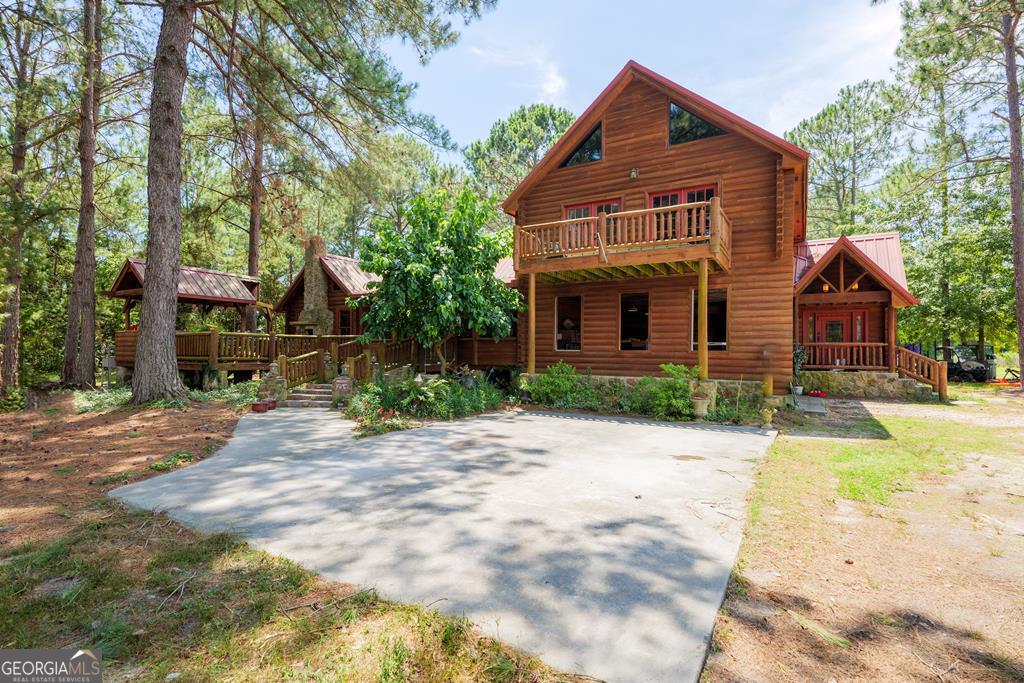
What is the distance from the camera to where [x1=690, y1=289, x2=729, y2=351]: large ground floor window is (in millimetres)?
12047

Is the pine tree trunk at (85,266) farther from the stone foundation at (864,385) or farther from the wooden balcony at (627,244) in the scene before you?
the stone foundation at (864,385)

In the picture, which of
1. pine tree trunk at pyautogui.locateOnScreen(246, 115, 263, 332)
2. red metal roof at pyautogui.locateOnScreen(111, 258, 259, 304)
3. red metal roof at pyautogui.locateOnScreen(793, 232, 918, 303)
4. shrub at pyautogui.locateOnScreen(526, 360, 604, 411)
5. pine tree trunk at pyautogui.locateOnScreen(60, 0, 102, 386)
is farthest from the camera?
pine tree trunk at pyautogui.locateOnScreen(246, 115, 263, 332)

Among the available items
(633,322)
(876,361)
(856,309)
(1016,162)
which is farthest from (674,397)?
(1016,162)

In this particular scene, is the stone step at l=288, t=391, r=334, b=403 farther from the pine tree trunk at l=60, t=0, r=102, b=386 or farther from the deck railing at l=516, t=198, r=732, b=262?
the pine tree trunk at l=60, t=0, r=102, b=386

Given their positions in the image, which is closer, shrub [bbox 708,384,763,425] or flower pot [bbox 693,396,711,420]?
shrub [bbox 708,384,763,425]

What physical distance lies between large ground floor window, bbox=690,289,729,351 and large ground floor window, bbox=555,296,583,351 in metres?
3.16

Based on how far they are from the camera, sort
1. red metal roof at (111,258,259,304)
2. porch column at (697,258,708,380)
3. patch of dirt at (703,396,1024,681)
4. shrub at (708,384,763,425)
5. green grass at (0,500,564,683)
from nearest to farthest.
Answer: green grass at (0,500,564,683)
patch of dirt at (703,396,1024,681)
shrub at (708,384,763,425)
porch column at (697,258,708,380)
red metal roof at (111,258,259,304)

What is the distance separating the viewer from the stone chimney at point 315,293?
54.6ft

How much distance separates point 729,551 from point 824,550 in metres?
0.79

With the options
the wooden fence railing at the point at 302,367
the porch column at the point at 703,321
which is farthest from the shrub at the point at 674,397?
the wooden fence railing at the point at 302,367

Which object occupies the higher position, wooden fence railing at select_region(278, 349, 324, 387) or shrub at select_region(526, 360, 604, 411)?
wooden fence railing at select_region(278, 349, 324, 387)

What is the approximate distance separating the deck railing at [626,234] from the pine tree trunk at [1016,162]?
40.5 ft

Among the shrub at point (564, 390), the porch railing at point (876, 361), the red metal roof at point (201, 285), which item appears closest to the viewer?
the shrub at point (564, 390)

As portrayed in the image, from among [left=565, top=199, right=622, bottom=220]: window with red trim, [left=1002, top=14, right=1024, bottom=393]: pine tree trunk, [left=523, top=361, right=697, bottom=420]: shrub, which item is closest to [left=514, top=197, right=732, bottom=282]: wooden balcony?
[left=565, top=199, right=622, bottom=220]: window with red trim
